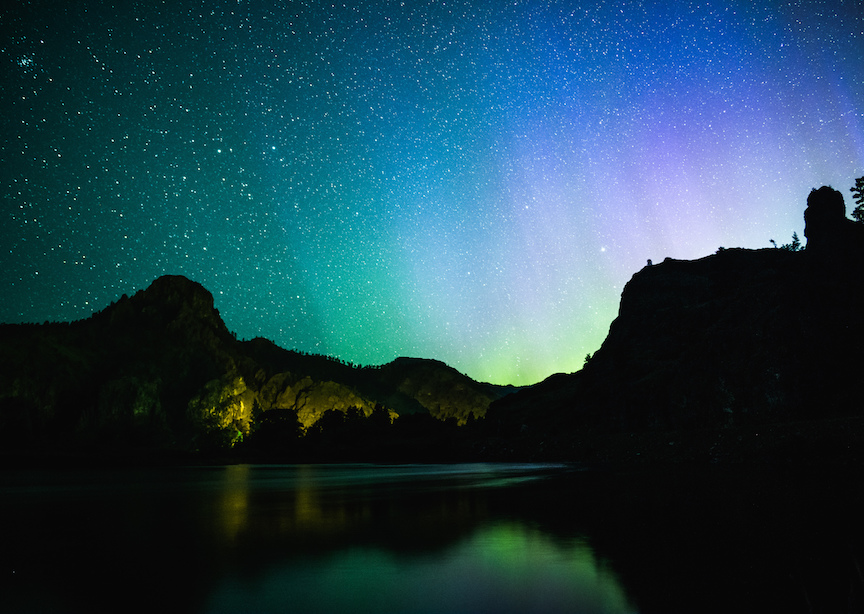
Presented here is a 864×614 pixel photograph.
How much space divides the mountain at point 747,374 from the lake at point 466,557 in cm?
2409

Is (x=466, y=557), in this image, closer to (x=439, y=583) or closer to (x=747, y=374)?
(x=439, y=583)

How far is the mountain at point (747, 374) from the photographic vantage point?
68.2 metres

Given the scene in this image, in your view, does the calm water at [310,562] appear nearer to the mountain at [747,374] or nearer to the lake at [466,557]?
the lake at [466,557]

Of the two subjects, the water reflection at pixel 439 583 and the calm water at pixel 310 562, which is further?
the calm water at pixel 310 562

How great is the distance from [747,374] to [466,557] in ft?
353

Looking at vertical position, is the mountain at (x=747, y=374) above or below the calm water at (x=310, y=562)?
above

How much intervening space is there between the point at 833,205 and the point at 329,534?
116 meters

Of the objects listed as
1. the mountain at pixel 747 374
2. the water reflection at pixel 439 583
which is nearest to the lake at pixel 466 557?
the water reflection at pixel 439 583

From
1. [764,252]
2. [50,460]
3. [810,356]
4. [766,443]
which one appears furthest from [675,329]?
[50,460]

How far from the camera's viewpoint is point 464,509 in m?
28.8

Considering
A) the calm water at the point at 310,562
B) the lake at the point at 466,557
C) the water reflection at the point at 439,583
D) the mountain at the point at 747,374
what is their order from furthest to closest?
1. the mountain at the point at 747,374
2. the calm water at the point at 310,562
3. the lake at the point at 466,557
4. the water reflection at the point at 439,583

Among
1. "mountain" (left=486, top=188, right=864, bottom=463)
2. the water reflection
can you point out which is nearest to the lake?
the water reflection

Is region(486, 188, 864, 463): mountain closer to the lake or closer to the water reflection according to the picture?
the lake

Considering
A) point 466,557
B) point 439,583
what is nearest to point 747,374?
point 466,557
